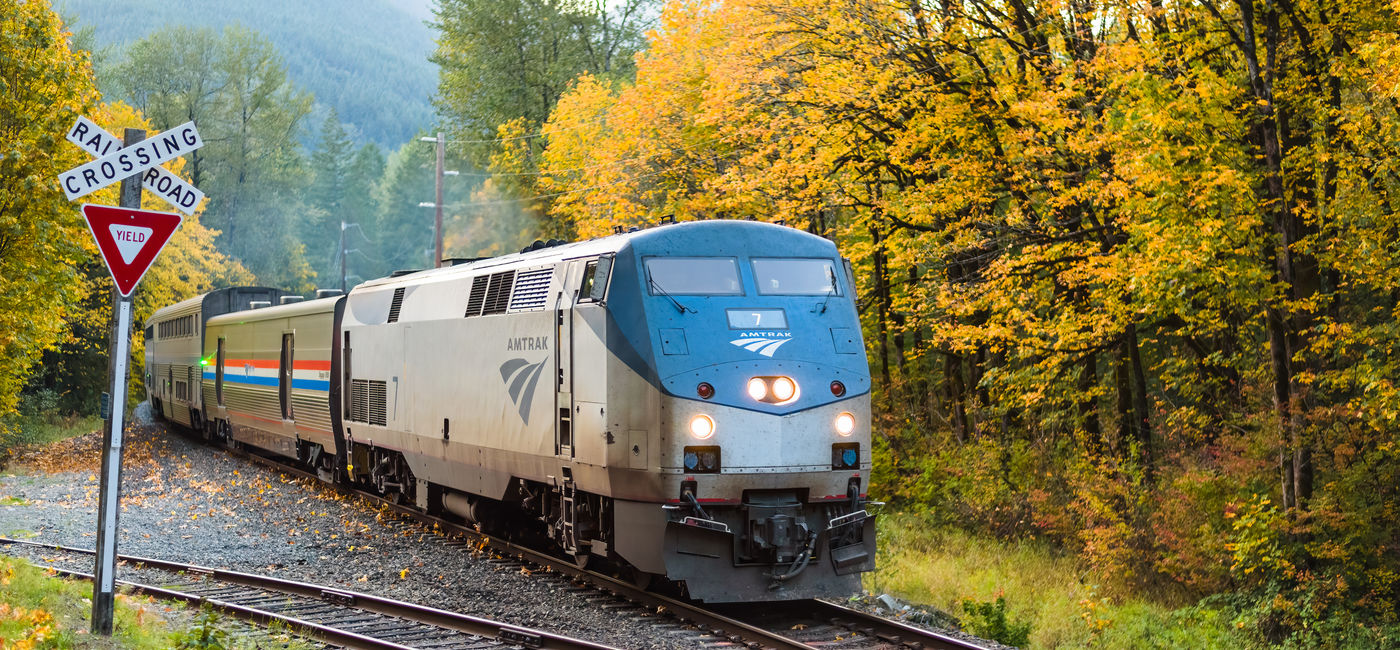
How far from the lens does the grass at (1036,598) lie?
12.6 metres

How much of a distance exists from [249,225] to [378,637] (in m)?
63.6

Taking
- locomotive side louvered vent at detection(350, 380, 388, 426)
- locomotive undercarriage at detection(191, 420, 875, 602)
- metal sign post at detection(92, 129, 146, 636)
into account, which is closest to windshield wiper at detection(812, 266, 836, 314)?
locomotive undercarriage at detection(191, 420, 875, 602)

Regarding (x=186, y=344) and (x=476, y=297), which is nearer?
(x=476, y=297)

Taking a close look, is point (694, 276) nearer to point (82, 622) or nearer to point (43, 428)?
point (82, 622)

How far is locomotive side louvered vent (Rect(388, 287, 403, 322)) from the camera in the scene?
16109 mm

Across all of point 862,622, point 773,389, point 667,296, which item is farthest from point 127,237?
point 862,622

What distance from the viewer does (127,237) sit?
8227 mm

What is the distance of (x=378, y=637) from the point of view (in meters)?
9.84

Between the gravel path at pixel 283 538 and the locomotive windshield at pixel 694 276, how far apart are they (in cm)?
289

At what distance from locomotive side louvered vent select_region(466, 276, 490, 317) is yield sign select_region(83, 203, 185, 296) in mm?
5226

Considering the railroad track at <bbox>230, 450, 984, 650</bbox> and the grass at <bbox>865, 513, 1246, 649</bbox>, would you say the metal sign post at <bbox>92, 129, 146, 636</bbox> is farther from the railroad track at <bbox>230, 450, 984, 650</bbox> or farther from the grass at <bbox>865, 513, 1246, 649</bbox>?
the grass at <bbox>865, 513, 1246, 649</bbox>

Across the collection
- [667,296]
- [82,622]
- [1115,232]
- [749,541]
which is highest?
[1115,232]

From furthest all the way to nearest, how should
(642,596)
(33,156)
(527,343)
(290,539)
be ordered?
(33,156) → (290,539) → (527,343) → (642,596)

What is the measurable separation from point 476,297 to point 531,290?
1.63 m
